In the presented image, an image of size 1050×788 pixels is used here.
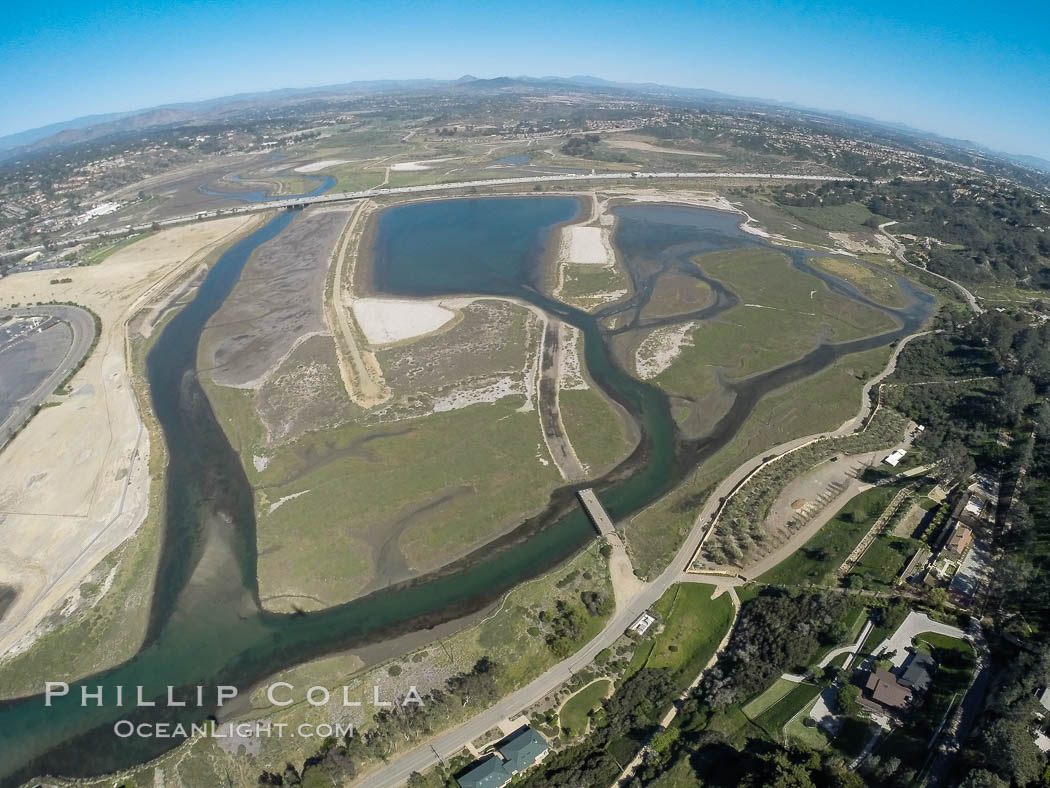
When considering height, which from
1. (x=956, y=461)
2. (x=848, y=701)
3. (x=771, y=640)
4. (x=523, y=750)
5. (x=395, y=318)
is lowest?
(x=523, y=750)

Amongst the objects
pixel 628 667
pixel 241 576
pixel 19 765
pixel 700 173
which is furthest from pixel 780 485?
pixel 700 173

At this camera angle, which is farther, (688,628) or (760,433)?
(760,433)

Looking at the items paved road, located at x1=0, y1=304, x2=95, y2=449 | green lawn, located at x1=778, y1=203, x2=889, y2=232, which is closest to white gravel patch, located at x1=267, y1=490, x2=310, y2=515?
paved road, located at x1=0, y1=304, x2=95, y2=449

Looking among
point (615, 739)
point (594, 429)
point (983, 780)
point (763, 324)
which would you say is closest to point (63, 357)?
point (594, 429)

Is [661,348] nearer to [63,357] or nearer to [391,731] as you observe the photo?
[391,731]

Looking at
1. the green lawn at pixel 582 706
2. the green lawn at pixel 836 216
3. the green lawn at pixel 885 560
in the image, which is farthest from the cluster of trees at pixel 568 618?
the green lawn at pixel 836 216

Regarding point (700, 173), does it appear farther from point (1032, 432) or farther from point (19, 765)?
point (19, 765)

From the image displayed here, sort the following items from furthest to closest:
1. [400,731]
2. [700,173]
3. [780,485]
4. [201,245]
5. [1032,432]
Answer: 1. [700,173]
2. [201,245]
3. [1032,432]
4. [780,485]
5. [400,731]
